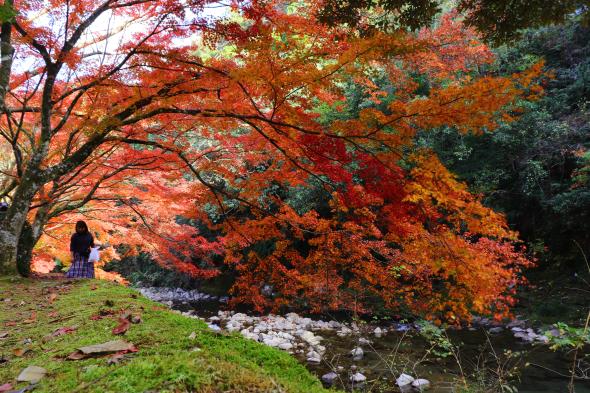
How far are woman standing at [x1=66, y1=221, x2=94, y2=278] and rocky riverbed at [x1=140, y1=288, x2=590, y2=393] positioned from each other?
2929 millimetres

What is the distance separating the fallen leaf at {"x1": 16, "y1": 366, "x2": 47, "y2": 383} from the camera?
1.78m

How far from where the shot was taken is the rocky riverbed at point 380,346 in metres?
5.26

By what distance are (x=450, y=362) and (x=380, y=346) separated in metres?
1.62

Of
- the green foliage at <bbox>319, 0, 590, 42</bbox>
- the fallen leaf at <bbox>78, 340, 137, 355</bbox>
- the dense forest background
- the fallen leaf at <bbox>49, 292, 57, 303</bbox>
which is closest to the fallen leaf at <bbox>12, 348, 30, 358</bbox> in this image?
the fallen leaf at <bbox>78, 340, 137, 355</bbox>

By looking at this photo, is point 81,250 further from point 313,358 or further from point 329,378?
point 329,378

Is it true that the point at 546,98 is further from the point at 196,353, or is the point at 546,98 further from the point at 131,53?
the point at 196,353

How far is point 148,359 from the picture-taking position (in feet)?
5.51

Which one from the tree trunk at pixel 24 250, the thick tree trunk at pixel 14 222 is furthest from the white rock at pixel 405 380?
the tree trunk at pixel 24 250

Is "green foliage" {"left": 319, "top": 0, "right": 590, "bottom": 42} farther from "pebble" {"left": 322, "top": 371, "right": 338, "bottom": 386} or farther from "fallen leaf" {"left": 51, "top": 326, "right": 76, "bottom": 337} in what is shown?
"pebble" {"left": 322, "top": 371, "right": 338, "bottom": 386}

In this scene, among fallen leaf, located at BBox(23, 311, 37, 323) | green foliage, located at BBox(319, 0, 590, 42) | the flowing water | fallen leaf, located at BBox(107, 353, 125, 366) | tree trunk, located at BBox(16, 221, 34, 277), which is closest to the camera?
fallen leaf, located at BBox(107, 353, 125, 366)

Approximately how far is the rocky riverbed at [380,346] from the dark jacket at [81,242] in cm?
300

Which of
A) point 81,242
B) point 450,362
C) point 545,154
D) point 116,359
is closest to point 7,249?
point 81,242

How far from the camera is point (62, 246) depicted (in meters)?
10.5

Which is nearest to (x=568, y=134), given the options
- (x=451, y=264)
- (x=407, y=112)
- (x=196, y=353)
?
(x=451, y=264)
